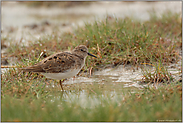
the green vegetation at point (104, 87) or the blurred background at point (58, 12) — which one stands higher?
the blurred background at point (58, 12)

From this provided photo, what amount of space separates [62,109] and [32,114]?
53 centimetres

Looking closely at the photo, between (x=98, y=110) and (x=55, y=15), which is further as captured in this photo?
(x=55, y=15)

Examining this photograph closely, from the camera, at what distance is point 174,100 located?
4.74 m

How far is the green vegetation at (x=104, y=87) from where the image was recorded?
4164 millimetres

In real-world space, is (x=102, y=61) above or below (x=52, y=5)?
below

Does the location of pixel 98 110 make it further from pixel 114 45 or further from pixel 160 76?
pixel 114 45

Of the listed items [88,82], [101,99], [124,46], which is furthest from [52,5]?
[101,99]

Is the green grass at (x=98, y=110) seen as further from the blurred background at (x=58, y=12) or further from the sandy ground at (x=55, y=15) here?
the blurred background at (x=58, y=12)

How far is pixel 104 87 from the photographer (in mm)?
6148

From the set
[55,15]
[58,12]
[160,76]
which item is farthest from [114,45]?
[58,12]

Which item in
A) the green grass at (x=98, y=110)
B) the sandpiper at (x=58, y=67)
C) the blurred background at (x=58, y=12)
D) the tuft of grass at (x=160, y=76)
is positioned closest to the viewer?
the green grass at (x=98, y=110)

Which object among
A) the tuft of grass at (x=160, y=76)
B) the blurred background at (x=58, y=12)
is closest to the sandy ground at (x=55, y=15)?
the blurred background at (x=58, y=12)

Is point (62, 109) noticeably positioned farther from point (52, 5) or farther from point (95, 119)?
point (52, 5)

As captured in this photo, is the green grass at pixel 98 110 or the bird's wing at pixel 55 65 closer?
the green grass at pixel 98 110
